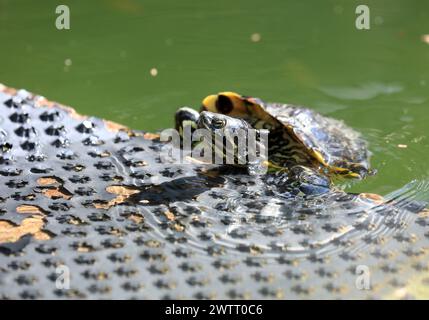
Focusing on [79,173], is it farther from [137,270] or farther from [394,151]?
[394,151]

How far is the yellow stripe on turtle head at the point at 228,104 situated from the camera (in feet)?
9.15

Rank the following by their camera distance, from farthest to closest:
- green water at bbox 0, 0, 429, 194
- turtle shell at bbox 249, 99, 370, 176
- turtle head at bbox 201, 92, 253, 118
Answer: green water at bbox 0, 0, 429, 194
turtle head at bbox 201, 92, 253, 118
turtle shell at bbox 249, 99, 370, 176

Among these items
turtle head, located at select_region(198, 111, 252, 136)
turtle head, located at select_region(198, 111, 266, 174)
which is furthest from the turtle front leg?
turtle head, located at select_region(198, 111, 252, 136)

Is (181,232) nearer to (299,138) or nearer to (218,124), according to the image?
(218,124)

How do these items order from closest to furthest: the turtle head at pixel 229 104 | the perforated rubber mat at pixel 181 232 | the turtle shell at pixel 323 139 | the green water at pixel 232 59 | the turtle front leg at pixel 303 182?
the perforated rubber mat at pixel 181 232 < the turtle front leg at pixel 303 182 < the turtle shell at pixel 323 139 < the turtle head at pixel 229 104 < the green water at pixel 232 59

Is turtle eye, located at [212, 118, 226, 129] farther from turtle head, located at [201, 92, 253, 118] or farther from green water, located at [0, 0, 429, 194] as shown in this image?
green water, located at [0, 0, 429, 194]

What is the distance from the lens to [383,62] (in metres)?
3.92

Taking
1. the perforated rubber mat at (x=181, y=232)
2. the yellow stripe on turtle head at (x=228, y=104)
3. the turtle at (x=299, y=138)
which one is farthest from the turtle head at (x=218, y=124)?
the yellow stripe on turtle head at (x=228, y=104)

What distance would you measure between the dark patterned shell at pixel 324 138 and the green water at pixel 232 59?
127 millimetres

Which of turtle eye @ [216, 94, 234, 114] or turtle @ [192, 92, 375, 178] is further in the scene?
turtle eye @ [216, 94, 234, 114]

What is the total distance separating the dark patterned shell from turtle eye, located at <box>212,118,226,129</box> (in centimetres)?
44

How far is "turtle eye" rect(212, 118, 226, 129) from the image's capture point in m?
2.29

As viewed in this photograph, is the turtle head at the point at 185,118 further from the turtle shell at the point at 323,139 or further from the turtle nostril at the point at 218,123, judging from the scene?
the turtle nostril at the point at 218,123

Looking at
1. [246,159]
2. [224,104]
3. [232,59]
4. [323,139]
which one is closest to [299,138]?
[323,139]
